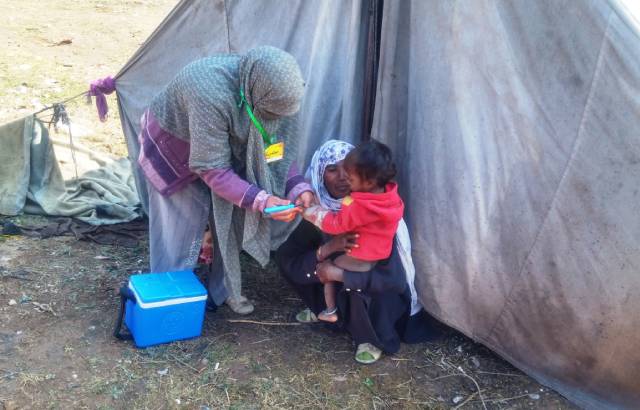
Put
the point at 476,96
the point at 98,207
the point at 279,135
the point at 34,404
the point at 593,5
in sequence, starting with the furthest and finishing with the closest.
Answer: the point at 98,207, the point at 279,135, the point at 476,96, the point at 34,404, the point at 593,5

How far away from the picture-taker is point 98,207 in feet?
13.5

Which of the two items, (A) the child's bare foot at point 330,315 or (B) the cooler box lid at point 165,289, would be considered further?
(A) the child's bare foot at point 330,315

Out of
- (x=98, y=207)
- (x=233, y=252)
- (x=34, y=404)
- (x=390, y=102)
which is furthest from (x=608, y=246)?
(x=98, y=207)

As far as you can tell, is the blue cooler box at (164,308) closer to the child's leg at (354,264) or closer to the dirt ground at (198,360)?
the dirt ground at (198,360)

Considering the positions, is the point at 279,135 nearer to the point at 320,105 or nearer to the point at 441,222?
the point at 320,105

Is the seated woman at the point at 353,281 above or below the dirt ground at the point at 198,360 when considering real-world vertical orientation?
above

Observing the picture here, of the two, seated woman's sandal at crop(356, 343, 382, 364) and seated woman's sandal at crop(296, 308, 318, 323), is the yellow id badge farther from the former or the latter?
seated woman's sandal at crop(356, 343, 382, 364)

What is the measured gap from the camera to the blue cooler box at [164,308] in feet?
8.96

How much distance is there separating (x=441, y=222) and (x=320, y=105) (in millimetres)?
928

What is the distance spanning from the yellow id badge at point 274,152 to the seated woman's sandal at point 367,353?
985mm

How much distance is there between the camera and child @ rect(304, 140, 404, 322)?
2574 millimetres

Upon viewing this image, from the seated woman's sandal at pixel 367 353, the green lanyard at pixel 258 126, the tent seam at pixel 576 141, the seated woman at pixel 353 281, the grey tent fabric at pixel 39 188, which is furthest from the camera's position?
the grey tent fabric at pixel 39 188

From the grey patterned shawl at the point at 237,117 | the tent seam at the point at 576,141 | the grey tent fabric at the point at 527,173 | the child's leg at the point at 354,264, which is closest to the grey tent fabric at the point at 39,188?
the grey patterned shawl at the point at 237,117

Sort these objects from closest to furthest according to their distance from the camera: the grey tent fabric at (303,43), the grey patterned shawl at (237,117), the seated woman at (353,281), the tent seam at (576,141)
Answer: the tent seam at (576,141) → the grey patterned shawl at (237,117) → the seated woman at (353,281) → the grey tent fabric at (303,43)
